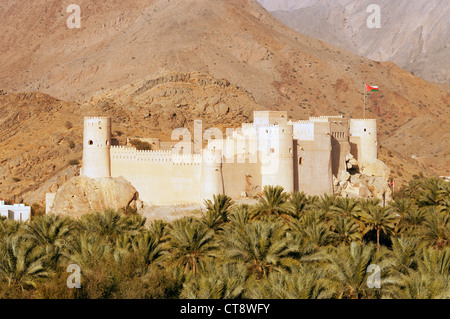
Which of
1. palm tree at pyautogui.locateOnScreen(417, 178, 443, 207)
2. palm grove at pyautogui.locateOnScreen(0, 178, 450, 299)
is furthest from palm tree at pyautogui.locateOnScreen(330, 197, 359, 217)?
palm tree at pyautogui.locateOnScreen(417, 178, 443, 207)

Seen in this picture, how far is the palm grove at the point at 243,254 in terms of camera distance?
19.7 metres

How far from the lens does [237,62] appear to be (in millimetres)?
94438

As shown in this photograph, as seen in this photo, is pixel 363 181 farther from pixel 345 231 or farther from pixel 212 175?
pixel 345 231

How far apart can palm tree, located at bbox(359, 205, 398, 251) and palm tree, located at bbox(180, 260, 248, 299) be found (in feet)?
30.1

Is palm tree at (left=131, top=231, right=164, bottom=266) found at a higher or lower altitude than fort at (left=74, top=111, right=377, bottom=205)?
lower

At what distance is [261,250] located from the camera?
23.2m

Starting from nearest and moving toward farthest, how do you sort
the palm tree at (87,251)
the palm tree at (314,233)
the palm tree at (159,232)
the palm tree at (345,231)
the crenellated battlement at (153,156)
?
the palm tree at (87,251) → the palm tree at (159,232) → the palm tree at (314,233) → the palm tree at (345,231) → the crenellated battlement at (153,156)

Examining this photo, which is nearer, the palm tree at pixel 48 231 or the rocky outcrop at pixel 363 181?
the palm tree at pixel 48 231

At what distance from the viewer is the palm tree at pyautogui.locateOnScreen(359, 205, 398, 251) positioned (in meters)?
28.7

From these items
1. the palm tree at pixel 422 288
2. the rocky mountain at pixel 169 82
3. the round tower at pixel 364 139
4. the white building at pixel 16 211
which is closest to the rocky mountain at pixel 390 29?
the rocky mountain at pixel 169 82

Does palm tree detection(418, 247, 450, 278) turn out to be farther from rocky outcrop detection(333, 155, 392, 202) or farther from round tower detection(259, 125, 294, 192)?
rocky outcrop detection(333, 155, 392, 202)

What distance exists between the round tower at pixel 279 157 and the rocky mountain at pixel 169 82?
15.6 meters

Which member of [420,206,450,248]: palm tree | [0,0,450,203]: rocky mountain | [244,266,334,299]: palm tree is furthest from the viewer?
[0,0,450,203]: rocky mountain

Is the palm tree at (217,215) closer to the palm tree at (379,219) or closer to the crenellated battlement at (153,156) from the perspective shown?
the palm tree at (379,219)
